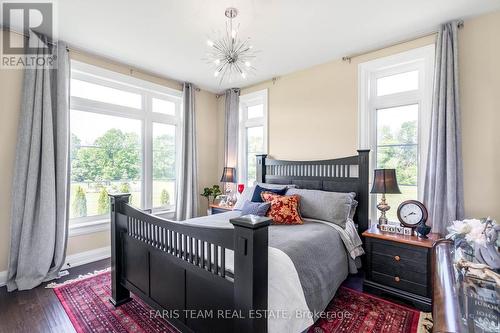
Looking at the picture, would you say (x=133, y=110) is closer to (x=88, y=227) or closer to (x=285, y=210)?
(x=88, y=227)

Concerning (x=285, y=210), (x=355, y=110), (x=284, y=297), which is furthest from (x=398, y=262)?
(x=355, y=110)

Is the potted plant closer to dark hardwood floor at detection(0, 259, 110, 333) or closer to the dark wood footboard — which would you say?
the dark wood footboard

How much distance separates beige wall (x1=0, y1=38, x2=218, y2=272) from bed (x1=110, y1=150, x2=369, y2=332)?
4.44ft

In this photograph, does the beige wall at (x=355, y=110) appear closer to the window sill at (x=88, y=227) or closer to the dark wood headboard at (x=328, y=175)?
the dark wood headboard at (x=328, y=175)

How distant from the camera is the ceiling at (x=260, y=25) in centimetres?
214

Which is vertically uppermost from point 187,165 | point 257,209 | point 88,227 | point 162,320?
point 187,165

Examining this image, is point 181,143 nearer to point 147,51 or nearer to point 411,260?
point 147,51

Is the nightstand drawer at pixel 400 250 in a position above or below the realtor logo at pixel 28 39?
below

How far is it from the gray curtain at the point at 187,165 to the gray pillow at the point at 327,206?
6.88 feet

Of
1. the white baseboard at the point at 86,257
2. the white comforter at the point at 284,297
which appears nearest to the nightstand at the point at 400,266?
the white comforter at the point at 284,297

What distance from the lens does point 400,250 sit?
2.23 meters

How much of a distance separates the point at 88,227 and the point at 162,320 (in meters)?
1.94

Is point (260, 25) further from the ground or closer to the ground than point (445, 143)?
further from the ground

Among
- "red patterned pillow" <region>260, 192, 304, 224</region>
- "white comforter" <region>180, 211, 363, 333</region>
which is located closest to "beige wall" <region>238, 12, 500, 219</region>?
"red patterned pillow" <region>260, 192, 304, 224</region>
